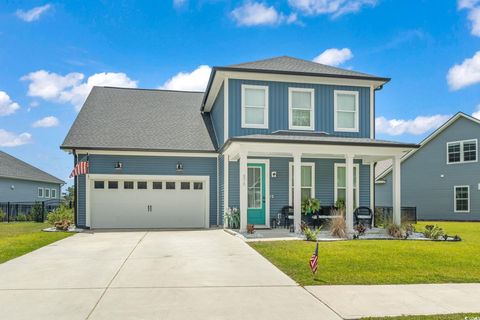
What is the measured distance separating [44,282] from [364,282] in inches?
211

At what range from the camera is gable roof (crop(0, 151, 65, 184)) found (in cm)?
2849

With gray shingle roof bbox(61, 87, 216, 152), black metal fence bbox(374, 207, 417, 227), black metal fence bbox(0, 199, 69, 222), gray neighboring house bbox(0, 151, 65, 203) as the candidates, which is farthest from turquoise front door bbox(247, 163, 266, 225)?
gray neighboring house bbox(0, 151, 65, 203)

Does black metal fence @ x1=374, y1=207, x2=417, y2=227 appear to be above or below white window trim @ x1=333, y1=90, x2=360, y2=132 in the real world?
below

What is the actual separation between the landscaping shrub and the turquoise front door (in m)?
6.81

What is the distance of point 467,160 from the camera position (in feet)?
82.1

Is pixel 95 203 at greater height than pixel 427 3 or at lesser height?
lesser

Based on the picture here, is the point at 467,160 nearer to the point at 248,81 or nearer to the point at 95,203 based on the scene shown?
the point at 248,81

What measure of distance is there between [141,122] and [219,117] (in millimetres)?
3786

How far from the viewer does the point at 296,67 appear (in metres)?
16.6

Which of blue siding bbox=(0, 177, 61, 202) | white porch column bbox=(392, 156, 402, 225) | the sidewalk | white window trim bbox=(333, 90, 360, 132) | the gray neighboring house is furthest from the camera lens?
the gray neighboring house

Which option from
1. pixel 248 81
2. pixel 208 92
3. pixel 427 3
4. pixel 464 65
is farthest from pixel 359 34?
pixel 464 65

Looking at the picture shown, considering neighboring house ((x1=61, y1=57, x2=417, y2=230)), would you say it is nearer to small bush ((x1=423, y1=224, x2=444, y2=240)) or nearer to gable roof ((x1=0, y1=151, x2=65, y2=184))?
small bush ((x1=423, y1=224, x2=444, y2=240))

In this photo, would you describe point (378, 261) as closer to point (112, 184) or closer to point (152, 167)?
point (152, 167)

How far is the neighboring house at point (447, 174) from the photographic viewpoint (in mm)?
24750
